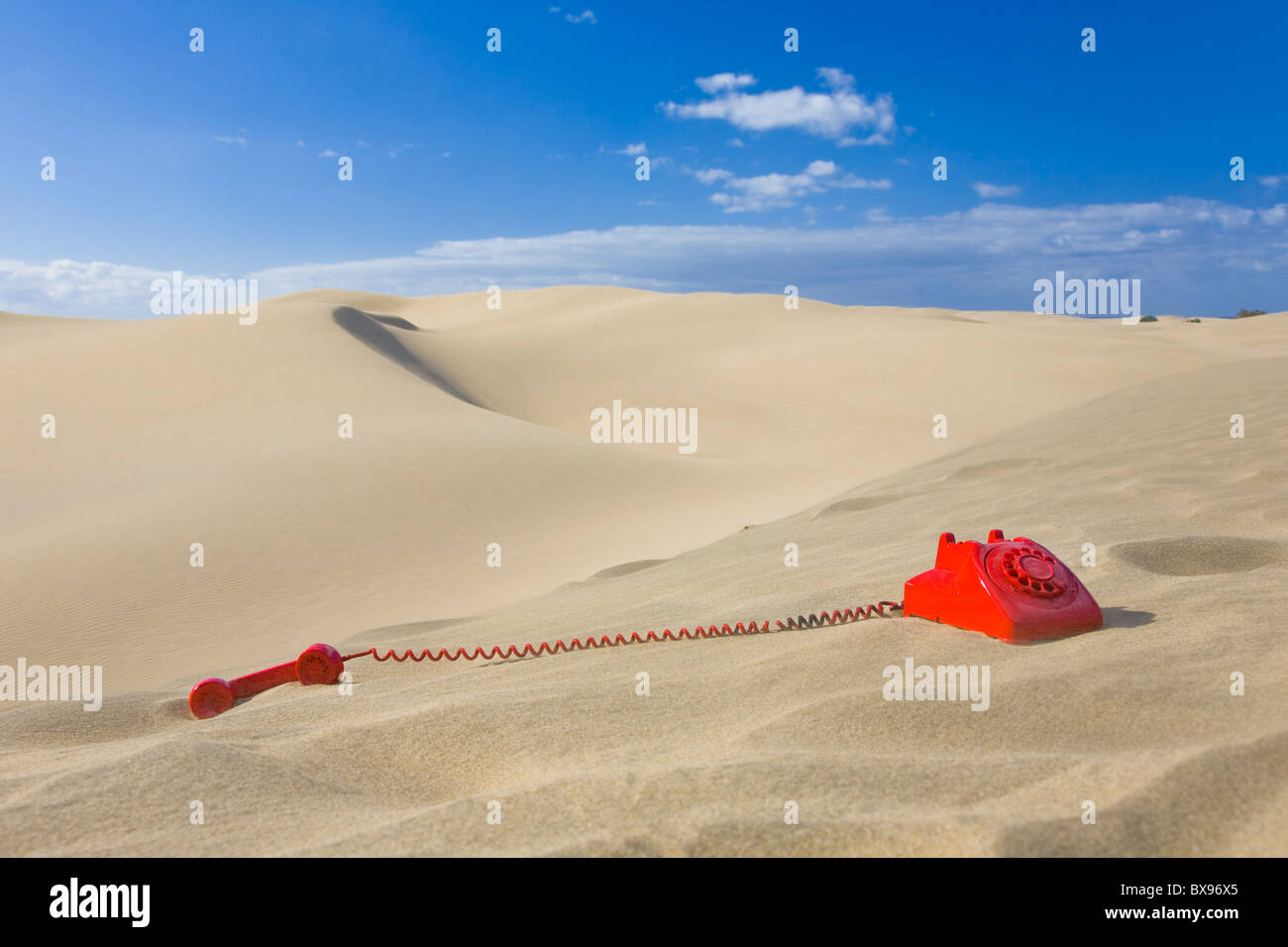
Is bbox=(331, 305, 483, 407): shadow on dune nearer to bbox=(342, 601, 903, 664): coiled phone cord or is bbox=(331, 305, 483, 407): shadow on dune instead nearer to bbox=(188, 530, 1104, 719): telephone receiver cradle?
bbox=(342, 601, 903, 664): coiled phone cord

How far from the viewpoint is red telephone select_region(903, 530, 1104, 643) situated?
2.61m

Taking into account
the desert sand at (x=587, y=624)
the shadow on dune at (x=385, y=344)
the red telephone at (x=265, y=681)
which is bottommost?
the red telephone at (x=265, y=681)

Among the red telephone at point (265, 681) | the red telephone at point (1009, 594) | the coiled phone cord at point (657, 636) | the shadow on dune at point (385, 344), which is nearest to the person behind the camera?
the red telephone at point (1009, 594)

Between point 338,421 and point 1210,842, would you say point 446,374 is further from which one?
point 1210,842

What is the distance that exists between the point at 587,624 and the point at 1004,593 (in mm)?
1948

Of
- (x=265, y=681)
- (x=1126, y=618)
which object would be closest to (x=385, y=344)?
(x=265, y=681)

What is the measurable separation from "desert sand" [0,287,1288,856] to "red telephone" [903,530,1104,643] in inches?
3.1

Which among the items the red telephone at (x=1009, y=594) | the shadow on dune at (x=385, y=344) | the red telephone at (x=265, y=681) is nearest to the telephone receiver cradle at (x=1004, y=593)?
the red telephone at (x=1009, y=594)

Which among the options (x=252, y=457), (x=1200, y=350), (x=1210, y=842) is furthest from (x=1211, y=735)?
(x=1200, y=350)

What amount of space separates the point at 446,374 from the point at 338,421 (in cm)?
977

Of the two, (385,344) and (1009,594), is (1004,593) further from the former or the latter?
(385,344)

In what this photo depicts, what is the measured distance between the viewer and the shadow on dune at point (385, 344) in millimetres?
20000

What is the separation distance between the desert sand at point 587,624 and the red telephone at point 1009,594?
78 mm

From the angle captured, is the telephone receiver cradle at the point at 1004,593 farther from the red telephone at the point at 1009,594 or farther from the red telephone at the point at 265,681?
the red telephone at the point at 265,681
